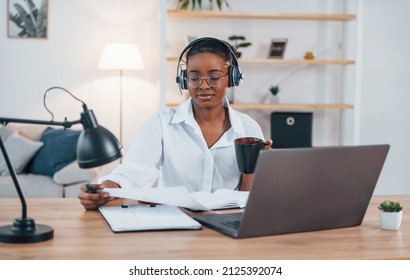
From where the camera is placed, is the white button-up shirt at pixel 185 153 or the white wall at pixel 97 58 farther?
the white wall at pixel 97 58

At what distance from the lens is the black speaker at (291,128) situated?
5.04m

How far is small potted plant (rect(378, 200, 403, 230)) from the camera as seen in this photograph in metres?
1.61

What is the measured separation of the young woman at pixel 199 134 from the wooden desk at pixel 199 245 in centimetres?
66

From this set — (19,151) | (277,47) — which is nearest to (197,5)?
(277,47)

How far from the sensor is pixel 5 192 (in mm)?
4324

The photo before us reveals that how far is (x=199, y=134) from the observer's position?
232 centimetres

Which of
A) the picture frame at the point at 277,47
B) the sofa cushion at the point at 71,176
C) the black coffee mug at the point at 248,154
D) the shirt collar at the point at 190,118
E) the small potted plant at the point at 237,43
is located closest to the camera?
the black coffee mug at the point at 248,154

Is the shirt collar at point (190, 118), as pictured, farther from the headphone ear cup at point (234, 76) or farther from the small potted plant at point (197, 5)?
the small potted plant at point (197, 5)

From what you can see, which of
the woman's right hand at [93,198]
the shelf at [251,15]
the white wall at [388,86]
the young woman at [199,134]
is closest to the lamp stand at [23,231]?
the woman's right hand at [93,198]

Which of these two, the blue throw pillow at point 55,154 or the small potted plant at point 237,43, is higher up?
the small potted plant at point 237,43

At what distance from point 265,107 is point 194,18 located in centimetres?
92

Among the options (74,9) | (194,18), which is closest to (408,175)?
(194,18)

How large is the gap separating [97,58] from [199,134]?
3.30m

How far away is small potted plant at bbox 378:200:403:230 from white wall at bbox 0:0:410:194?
3.81 metres
